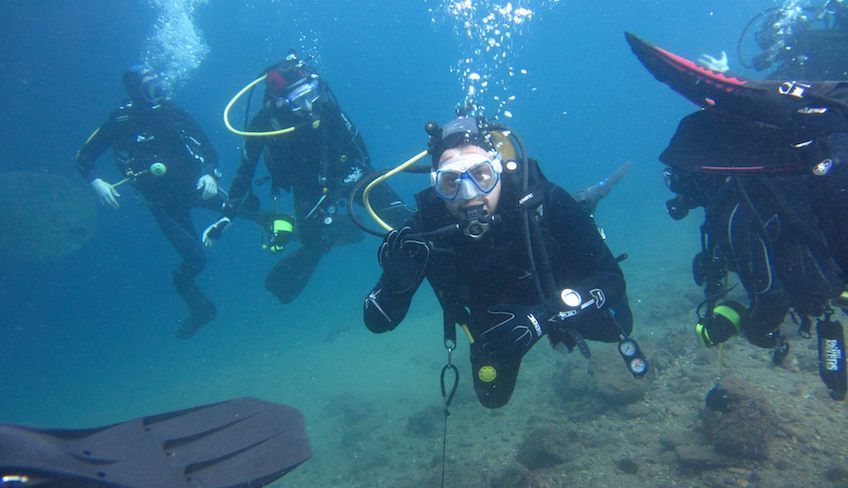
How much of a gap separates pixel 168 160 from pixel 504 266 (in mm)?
10090

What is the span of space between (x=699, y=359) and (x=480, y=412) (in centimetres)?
414

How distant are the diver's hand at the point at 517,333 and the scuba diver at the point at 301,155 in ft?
17.6

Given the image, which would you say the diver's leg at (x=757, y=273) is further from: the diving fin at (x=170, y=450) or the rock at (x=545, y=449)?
the diving fin at (x=170, y=450)

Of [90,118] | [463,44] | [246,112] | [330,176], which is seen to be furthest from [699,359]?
[463,44]

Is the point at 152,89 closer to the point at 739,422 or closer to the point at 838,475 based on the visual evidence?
the point at 739,422

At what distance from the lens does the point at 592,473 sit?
5.12 meters

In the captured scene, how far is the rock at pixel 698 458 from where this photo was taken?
4582 millimetres

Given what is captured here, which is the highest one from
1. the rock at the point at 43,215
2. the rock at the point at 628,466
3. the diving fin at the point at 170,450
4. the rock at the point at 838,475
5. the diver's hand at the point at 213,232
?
the rock at the point at 43,215

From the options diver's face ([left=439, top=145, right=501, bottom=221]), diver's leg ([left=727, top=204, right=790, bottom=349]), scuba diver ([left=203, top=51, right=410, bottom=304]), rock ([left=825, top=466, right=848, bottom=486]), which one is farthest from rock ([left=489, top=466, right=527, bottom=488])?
scuba diver ([left=203, top=51, right=410, bottom=304])

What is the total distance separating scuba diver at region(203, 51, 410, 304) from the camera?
795 cm

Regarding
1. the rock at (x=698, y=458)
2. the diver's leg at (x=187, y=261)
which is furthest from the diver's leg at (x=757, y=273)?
the diver's leg at (x=187, y=261)

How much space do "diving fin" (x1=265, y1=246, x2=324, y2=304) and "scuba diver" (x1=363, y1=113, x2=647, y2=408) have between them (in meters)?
6.18

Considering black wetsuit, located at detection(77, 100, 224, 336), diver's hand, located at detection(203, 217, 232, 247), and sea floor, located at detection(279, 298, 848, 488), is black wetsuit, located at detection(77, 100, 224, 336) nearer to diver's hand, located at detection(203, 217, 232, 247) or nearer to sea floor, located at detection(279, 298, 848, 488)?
diver's hand, located at detection(203, 217, 232, 247)

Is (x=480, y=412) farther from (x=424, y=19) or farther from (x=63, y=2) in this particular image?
(x=424, y=19)
